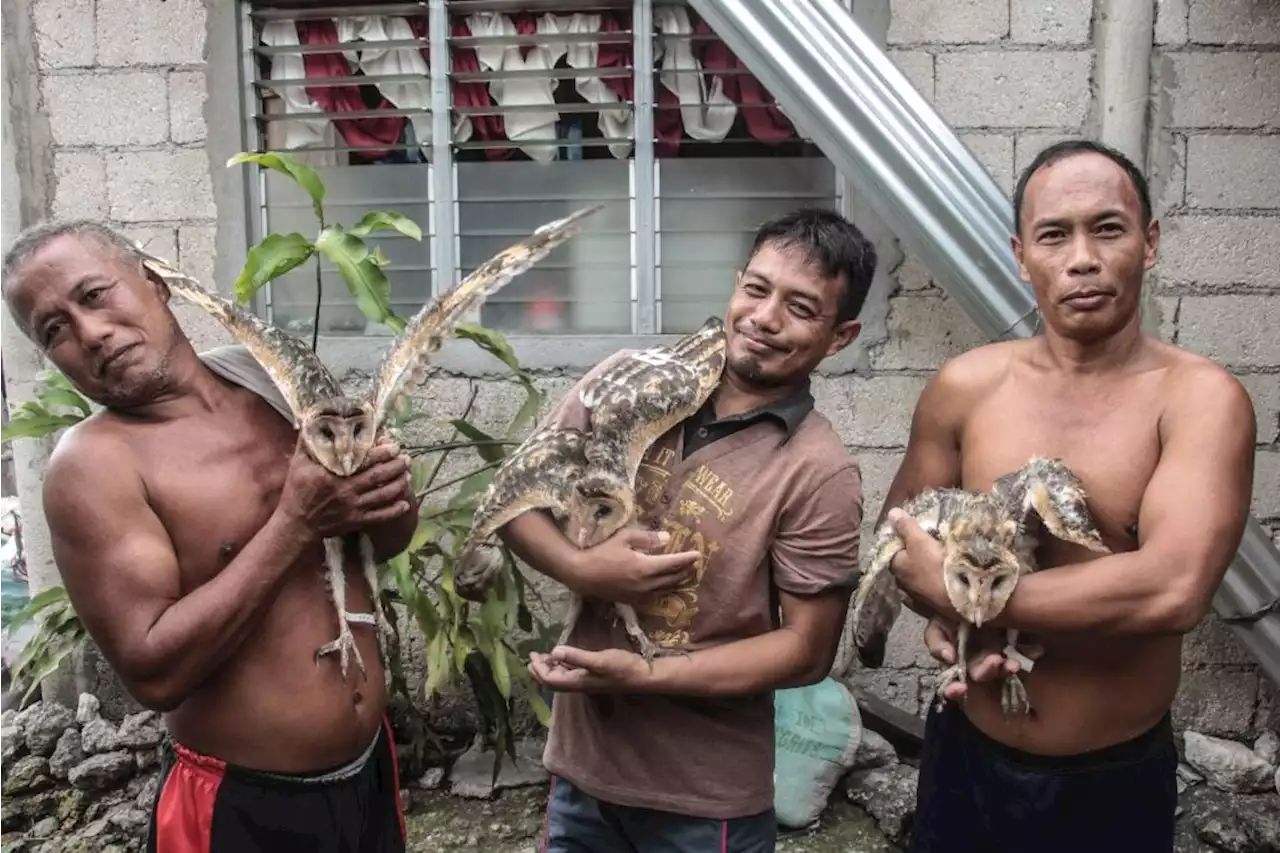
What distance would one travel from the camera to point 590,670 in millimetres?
1820

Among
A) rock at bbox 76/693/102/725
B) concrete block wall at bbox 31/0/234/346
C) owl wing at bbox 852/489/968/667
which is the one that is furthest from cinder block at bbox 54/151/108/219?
owl wing at bbox 852/489/968/667

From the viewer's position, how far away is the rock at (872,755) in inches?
151

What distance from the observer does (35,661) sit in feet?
12.3

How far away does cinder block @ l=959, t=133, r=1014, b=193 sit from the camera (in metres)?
3.90

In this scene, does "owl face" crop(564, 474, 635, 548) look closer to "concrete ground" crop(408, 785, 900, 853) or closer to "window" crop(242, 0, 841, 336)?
"concrete ground" crop(408, 785, 900, 853)

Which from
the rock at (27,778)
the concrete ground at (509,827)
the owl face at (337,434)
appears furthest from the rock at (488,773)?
the owl face at (337,434)

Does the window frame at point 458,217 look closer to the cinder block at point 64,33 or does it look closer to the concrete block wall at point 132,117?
the concrete block wall at point 132,117

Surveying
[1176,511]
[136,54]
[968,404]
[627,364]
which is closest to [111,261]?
[627,364]

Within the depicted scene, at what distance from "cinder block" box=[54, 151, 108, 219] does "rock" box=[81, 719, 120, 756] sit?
230cm

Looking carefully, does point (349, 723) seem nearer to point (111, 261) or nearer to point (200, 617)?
point (200, 617)

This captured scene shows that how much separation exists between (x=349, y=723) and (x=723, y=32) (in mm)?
2670

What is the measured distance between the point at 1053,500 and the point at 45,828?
13.4ft

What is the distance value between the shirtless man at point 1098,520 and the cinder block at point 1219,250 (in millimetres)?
2266

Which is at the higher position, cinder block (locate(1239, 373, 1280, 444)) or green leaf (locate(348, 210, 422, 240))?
green leaf (locate(348, 210, 422, 240))
